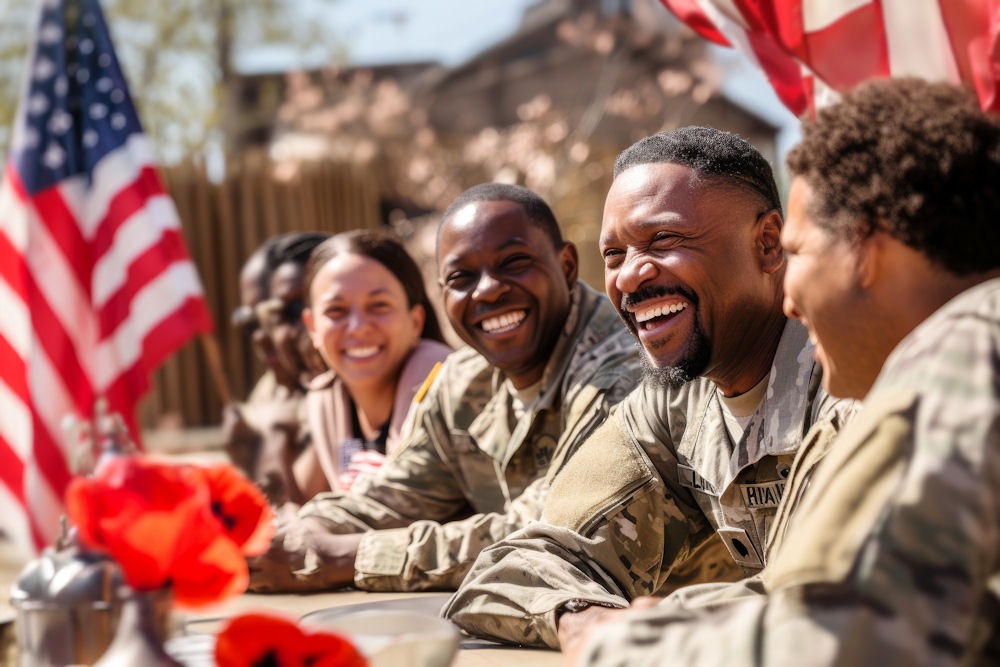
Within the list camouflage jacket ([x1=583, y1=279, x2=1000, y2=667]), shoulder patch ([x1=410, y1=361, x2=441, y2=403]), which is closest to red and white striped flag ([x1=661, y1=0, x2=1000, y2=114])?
shoulder patch ([x1=410, y1=361, x2=441, y2=403])

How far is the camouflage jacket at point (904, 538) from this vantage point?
1.27 meters

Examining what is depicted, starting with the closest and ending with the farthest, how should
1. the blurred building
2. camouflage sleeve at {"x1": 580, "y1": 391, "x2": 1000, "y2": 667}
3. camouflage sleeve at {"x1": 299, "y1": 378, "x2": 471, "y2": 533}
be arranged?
1. camouflage sleeve at {"x1": 580, "y1": 391, "x2": 1000, "y2": 667}
2. camouflage sleeve at {"x1": 299, "y1": 378, "x2": 471, "y2": 533}
3. the blurred building

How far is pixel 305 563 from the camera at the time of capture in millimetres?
3244

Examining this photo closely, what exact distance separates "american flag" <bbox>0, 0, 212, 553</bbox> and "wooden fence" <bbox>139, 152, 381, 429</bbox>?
6674 millimetres

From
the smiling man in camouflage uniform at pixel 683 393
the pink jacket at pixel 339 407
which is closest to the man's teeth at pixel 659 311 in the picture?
the smiling man in camouflage uniform at pixel 683 393

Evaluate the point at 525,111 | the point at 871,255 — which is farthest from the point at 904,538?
the point at 525,111

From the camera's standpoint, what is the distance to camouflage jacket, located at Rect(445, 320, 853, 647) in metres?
2.40

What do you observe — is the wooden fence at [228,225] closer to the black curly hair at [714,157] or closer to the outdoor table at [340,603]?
the outdoor table at [340,603]

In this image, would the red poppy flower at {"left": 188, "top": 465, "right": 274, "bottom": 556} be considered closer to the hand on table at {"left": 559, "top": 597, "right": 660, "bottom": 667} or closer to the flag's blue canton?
the hand on table at {"left": 559, "top": 597, "right": 660, "bottom": 667}

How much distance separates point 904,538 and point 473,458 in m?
2.33

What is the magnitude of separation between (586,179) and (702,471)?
33.1 feet

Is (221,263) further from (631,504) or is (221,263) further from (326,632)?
(326,632)

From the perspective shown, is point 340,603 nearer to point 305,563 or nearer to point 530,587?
point 305,563

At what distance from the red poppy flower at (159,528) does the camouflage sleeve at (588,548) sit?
90 cm
